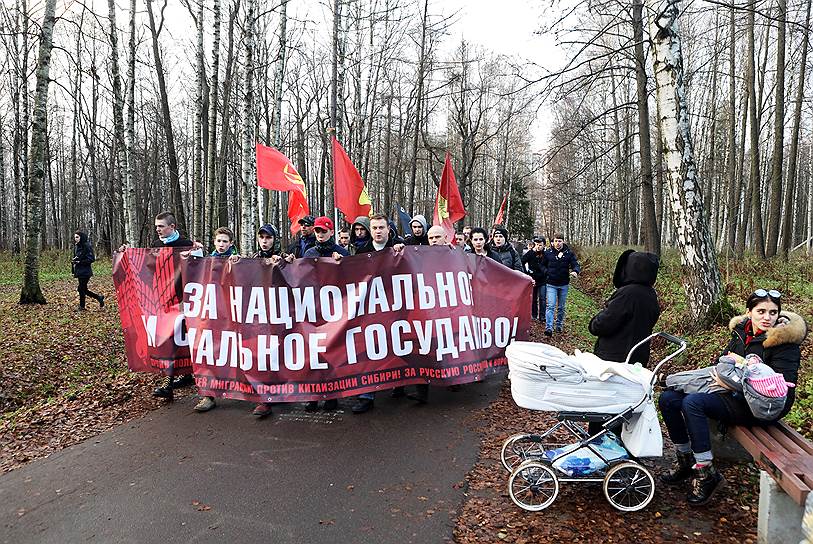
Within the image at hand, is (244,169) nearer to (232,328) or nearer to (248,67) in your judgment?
(248,67)

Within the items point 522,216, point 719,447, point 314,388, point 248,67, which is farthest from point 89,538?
point 522,216

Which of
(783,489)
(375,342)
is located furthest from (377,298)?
(783,489)

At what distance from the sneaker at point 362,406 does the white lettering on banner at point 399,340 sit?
63cm

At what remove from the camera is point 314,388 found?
19.9ft

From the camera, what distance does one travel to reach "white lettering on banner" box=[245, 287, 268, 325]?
6.20 metres

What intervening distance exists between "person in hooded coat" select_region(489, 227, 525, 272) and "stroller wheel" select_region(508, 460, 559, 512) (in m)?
5.12

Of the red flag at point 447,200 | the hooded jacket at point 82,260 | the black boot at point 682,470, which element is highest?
the red flag at point 447,200

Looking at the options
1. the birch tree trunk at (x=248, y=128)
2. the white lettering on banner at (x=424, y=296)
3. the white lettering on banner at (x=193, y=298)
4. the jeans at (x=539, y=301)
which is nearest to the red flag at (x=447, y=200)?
the jeans at (x=539, y=301)

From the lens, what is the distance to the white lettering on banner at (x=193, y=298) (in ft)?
21.0

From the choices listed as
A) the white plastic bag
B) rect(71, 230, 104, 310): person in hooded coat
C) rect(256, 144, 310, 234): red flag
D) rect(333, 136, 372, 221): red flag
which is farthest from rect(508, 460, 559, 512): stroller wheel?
rect(71, 230, 104, 310): person in hooded coat

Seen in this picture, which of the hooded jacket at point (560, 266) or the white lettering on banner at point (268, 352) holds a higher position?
the hooded jacket at point (560, 266)

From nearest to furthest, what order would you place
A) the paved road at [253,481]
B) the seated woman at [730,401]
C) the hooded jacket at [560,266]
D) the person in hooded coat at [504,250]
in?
1. the paved road at [253,481]
2. the seated woman at [730,401]
3. the person in hooded coat at [504,250]
4. the hooded jacket at [560,266]

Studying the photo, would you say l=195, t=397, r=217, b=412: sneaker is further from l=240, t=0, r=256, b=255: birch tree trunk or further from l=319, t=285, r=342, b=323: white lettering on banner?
l=240, t=0, r=256, b=255: birch tree trunk

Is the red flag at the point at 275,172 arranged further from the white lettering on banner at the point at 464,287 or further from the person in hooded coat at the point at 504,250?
the white lettering on banner at the point at 464,287
